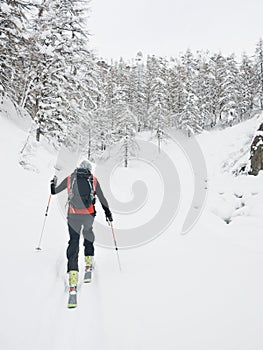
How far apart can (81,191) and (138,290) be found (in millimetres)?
2211

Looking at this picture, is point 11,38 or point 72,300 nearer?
point 72,300

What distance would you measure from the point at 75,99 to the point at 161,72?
2498 cm

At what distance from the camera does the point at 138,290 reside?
4547mm

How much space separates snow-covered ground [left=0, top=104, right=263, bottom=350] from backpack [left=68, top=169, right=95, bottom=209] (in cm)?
154

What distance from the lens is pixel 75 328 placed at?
3.45 meters

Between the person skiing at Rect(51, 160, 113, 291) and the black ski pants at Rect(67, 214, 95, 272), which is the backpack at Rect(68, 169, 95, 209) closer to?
the person skiing at Rect(51, 160, 113, 291)

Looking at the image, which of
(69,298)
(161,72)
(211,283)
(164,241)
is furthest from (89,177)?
(161,72)

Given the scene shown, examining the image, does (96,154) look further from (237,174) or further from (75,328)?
(75,328)

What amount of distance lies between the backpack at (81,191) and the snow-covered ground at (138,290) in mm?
1545

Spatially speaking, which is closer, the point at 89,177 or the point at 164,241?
the point at 89,177

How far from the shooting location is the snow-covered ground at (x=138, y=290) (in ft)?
10.7

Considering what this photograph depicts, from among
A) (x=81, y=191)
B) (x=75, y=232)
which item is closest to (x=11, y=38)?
(x=81, y=191)

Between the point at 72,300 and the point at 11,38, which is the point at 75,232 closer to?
the point at 72,300

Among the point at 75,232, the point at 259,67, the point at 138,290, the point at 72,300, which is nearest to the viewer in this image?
the point at 72,300
